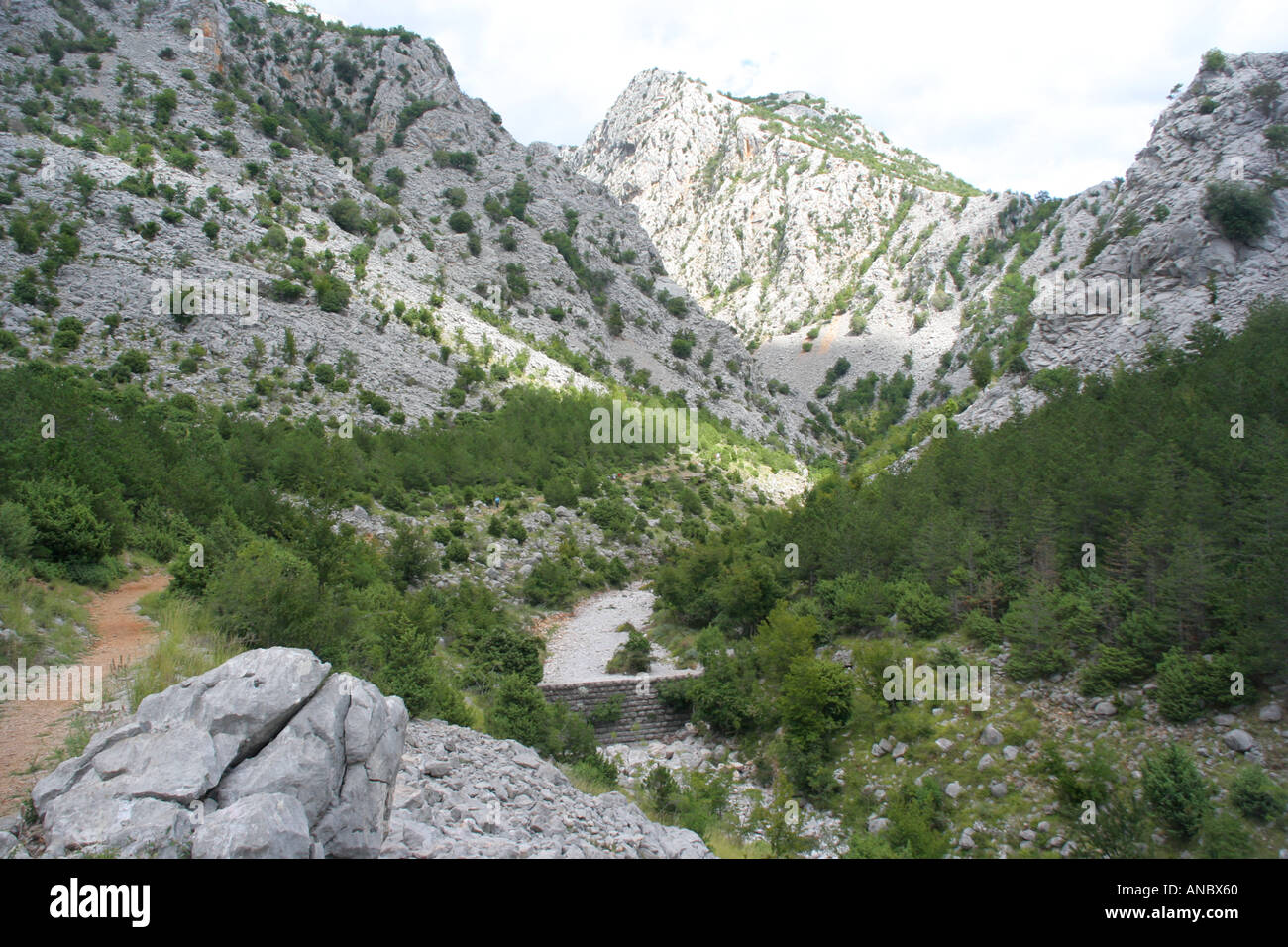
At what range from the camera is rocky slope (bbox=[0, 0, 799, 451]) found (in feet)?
103

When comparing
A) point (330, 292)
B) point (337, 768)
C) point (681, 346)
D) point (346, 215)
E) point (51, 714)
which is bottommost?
point (337, 768)

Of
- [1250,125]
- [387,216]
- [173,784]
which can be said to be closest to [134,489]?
[173,784]

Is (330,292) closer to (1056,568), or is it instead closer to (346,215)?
(346,215)

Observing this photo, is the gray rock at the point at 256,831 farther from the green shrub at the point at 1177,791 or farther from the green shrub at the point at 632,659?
the green shrub at the point at 632,659

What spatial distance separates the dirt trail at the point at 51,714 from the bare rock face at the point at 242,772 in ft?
3.39

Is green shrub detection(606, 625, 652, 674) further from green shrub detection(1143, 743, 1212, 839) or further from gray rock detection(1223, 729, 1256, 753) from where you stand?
gray rock detection(1223, 729, 1256, 753)

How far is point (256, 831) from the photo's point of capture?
483 centimetres

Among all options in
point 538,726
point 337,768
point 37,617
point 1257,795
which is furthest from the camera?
point 538,726

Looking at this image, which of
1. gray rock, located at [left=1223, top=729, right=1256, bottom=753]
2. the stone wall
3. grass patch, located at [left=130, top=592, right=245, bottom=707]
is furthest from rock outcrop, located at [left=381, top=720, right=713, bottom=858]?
gray rock, located at [left=1223, top=729, right=1256, bottom=753]

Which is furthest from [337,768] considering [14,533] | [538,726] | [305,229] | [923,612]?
[305,229]

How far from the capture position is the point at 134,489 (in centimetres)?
1673

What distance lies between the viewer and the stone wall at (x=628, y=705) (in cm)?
1867

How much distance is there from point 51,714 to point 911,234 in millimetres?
107388
